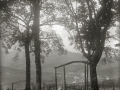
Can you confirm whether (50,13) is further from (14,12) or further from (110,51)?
(110,51)

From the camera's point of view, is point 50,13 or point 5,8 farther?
point 50,13

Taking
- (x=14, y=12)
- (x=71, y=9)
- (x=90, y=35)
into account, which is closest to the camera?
(x=71, y=9)

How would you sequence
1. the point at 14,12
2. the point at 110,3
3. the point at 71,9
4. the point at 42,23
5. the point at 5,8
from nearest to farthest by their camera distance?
the point at 110,3, the point at 5,8, the point at 71,9, the point at 14,12, the point at 42,23

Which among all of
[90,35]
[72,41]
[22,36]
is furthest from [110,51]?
[22,36]

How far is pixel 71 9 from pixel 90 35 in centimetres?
707

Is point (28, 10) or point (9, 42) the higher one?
point (28, 10)

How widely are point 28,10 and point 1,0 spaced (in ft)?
19.4

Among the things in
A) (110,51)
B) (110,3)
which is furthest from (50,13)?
(110,51)

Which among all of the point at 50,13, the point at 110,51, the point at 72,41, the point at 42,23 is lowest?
the point at 110,51

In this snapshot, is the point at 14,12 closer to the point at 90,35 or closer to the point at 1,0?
the point at 1,0

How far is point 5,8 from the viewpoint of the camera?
11.1 metres

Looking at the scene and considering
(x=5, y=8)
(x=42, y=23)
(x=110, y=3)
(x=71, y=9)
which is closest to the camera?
(x=110, y=3)

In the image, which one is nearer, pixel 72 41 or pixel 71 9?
pixel 71 9

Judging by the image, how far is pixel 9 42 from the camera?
51.6 feet
